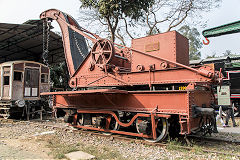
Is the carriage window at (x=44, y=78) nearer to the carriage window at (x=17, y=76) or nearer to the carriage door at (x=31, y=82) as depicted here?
the carriage door at (x=31, y=82)

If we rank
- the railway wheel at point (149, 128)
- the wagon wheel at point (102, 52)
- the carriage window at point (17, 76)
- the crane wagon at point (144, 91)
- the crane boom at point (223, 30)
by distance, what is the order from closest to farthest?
the crane wagon at point (144, 91) < the railway wheel at point (149, 128) < the wagon wheel at point (102, 52) < the crane boom at point (223, 30) < the carriage window at point (17, 76)

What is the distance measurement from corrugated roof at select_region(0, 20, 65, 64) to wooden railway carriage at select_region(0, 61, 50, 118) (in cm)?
431

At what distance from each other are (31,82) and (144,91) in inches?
355

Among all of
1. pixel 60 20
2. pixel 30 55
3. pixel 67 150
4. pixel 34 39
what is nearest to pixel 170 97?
pixel 67 150

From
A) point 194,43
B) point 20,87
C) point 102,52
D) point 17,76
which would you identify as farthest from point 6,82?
point 194,43

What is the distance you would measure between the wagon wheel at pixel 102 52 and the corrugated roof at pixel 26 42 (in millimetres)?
9508

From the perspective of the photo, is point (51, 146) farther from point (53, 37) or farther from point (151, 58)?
point (53, 37)

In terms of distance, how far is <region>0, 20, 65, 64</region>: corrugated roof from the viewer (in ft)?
50.1

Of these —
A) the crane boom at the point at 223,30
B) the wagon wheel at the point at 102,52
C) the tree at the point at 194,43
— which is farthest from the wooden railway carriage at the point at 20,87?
the tree at the point at 194,43

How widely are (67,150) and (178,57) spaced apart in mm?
4524

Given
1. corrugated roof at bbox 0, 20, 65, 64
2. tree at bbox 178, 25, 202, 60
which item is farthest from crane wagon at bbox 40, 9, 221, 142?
tree at bbox 178, 25, 202, 60

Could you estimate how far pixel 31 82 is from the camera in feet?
41.0

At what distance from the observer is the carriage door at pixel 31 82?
1216 centimetres

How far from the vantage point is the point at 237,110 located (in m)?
13.9
